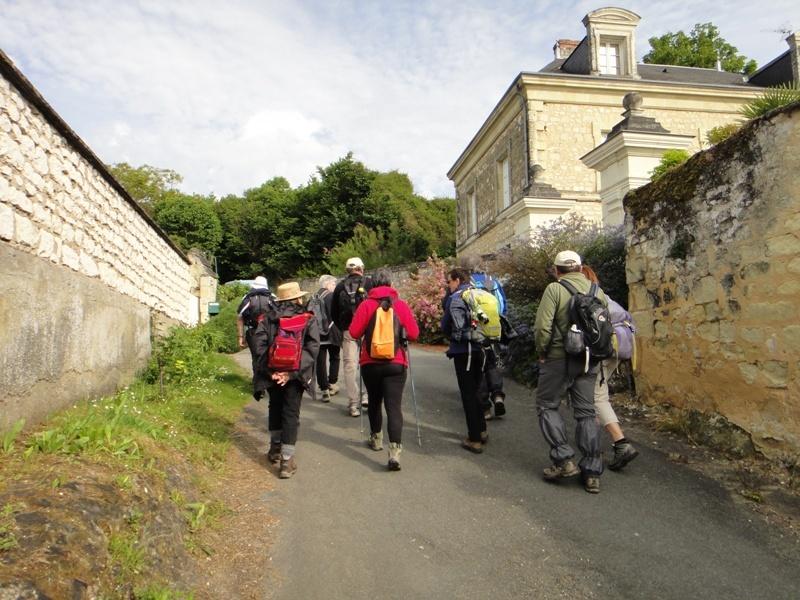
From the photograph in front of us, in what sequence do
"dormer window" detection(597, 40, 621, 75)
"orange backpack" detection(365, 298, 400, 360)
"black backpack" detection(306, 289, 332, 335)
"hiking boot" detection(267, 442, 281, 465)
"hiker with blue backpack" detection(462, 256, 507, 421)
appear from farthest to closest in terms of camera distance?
"dormer window" detection(597, 40, 621, 75)
"black backpack" detection(306, 289, 332, 335)
"hiker with blue backpack" detection(462, 256, 507, 421)
"hiking boot" detection(267, 442, 281, 465)
"orange backpack" detection(365, 298, 400, 360)

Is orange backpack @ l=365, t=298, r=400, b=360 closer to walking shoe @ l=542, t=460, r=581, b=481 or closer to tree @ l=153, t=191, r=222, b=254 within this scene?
walking shoe @ l=542, t=460, r=581, b=481

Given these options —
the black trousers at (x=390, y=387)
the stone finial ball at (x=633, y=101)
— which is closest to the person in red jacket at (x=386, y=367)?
the black trousers at (x=390, y=387)

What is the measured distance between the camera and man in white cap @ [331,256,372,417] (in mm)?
6617

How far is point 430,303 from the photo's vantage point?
48.4 ft

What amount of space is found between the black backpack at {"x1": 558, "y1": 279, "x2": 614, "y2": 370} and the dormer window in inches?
770

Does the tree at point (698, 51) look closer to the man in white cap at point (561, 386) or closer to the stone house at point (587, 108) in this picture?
the stone house at point (587, 108)

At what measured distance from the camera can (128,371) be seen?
21.9ft

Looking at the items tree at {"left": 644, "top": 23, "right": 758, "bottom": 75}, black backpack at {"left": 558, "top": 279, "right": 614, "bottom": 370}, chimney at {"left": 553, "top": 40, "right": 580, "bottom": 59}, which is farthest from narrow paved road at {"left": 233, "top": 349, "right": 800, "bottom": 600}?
tree at {"left": 644, "top": 23, "right": 758, "bottom": 75}

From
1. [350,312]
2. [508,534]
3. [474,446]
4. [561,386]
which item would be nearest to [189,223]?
[350,312]

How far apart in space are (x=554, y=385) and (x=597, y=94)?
18.8m

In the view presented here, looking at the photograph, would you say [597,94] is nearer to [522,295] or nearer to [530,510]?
[522,295]

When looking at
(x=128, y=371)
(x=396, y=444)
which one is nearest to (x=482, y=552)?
(x=396, y=444)

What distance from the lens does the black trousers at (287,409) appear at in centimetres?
482

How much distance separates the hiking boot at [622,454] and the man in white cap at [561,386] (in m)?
0.34
